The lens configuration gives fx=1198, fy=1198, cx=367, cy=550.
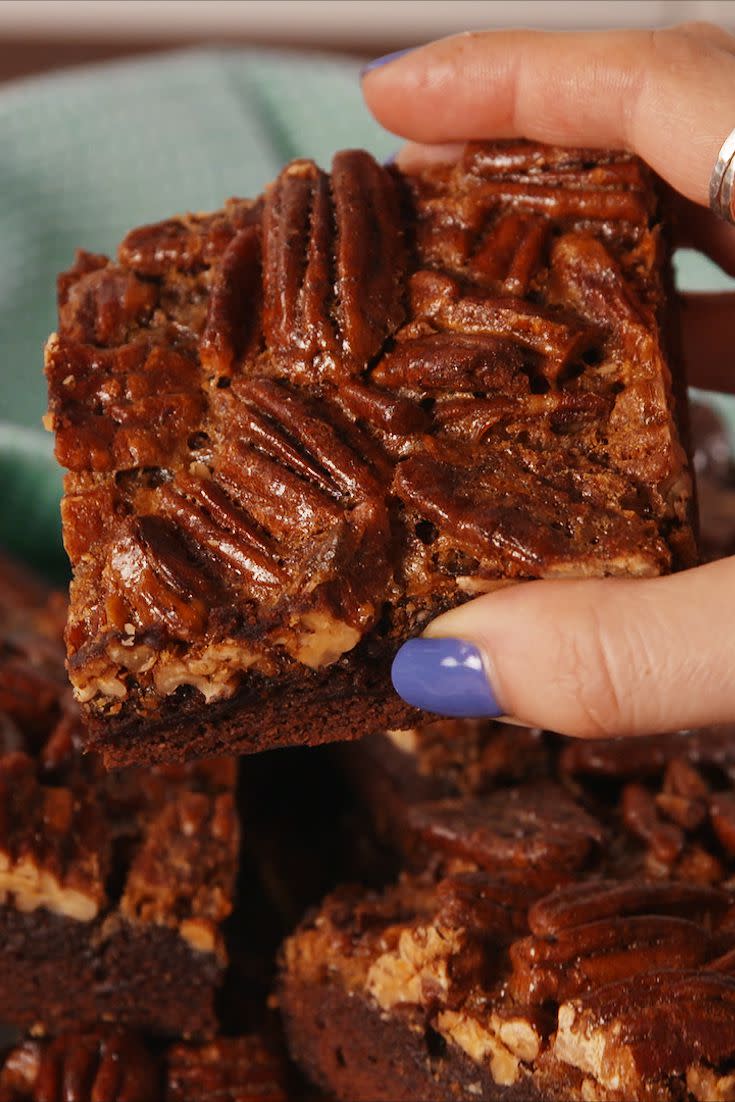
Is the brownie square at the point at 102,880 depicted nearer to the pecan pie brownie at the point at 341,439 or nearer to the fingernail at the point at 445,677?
the pecan pie brownie at the point at 341,439

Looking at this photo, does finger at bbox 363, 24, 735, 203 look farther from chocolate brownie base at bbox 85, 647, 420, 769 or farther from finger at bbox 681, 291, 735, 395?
chocolate brownie base at bbox 85, 647, 420, 769

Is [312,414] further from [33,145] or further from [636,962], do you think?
[33,145]

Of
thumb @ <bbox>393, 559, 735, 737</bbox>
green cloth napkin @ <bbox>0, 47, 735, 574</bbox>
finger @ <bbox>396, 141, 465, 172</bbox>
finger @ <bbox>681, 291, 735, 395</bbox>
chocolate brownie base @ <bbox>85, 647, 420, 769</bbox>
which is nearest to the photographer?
thumb @ <bbox>393, 559, 735, 737</bbox>

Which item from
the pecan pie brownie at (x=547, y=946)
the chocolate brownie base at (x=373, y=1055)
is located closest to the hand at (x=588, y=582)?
the pecan pie brownie at (x=547, y=946)

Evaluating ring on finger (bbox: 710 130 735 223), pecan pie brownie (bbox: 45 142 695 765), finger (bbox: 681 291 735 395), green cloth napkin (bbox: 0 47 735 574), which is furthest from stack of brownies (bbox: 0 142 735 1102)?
green cloth napkin (bbox: 0 47 735 574)

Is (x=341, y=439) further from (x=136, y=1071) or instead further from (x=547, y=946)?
(x=136, y=1071)

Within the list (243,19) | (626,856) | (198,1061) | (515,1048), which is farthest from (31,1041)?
(243,19)
